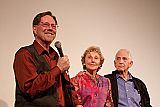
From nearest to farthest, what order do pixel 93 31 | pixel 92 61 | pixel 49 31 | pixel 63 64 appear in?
pixel 63 64 → pixel 49 31 → pixel 92 61 → pixel 93 31

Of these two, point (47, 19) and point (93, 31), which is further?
point (93, 31)

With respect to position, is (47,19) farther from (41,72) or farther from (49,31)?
(41,72)

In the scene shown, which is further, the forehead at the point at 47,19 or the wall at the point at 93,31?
the wall at the point at 93,31

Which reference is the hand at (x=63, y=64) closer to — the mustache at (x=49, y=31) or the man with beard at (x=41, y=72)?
the man with beard at (x=41, y=72)

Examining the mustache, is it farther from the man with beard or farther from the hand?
the hand

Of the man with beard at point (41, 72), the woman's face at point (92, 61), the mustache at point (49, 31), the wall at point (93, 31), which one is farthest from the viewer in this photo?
the wall at point (93, 31)

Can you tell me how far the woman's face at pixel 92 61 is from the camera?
2.16 m

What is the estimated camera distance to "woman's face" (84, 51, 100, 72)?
2.16 metres

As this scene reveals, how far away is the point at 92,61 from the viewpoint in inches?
85.2

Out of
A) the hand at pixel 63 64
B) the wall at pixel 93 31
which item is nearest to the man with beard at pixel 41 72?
the hand at pixel 63 64

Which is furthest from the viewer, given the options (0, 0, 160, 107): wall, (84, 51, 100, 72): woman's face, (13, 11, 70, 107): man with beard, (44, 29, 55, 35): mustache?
(0, 0, 160, 107): wall

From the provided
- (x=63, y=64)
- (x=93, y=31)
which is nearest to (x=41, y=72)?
(x=63, y=64)

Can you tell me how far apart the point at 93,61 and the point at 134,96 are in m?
0.44

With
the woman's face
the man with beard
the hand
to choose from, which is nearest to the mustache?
the man with beard
